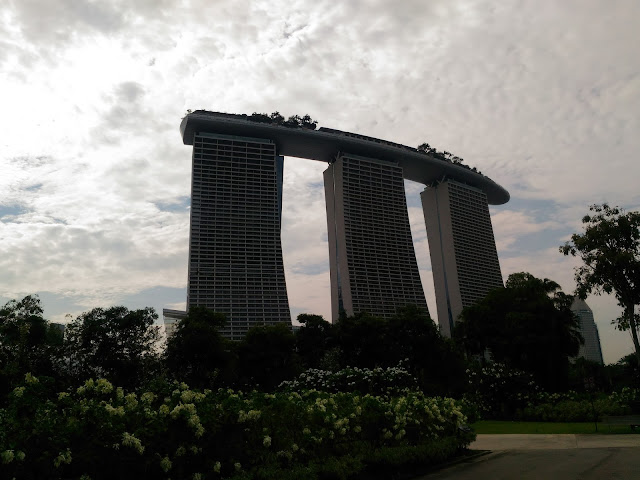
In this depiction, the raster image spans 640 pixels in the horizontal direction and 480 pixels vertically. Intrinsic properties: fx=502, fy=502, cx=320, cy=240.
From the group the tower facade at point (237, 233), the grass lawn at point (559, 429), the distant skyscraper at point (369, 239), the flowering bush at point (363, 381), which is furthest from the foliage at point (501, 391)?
the distant skyscraper at point (369, 239)

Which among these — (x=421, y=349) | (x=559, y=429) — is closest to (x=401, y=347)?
(x=421, y=349)

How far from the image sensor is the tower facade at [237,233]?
67.8 meters

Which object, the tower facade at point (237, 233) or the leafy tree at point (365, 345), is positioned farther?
the tower facade at point (237, 233)

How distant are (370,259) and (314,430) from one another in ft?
221

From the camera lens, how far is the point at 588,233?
80.3 ft

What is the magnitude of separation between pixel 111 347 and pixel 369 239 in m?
50.3

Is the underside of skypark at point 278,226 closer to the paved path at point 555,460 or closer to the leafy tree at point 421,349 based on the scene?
the leafy tree at point 421,349

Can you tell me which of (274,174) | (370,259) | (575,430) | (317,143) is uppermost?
(317,143)

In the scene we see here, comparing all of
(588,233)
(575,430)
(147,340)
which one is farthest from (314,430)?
(147,340)

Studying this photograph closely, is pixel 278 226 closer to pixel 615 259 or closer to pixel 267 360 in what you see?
pixel 267 360

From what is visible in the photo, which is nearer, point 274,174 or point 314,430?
point 314,430

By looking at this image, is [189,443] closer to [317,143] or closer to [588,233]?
[588,233]

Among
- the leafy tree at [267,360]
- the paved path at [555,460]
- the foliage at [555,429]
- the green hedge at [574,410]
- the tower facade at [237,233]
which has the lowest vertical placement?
the paved path at [555,460]

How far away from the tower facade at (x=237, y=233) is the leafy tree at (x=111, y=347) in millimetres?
29632
